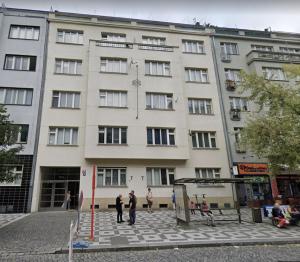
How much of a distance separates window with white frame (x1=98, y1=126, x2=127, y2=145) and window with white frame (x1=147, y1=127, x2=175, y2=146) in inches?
84.9

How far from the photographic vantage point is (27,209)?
17750mm

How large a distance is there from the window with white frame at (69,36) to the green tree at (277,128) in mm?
16310

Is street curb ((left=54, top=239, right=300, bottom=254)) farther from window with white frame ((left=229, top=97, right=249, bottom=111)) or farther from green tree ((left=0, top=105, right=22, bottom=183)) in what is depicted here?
window with white frame ((left=229, top=97, right=249, bottom=111))

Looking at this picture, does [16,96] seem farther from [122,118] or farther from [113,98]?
[122,118]

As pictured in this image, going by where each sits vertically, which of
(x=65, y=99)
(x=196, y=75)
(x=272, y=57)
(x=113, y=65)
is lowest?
(x=65, y=99)

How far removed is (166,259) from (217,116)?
692 inches

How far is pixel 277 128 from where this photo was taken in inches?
590

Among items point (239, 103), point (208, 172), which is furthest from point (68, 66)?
point (239, 103)

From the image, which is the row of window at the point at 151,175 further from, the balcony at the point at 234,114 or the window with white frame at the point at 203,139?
the balcony at the point at 234,114

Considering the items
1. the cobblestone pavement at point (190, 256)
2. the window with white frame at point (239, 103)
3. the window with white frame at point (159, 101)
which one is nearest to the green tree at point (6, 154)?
the cobblestone pavement at point (190, 256)

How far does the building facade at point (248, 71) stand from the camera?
21.4 metres

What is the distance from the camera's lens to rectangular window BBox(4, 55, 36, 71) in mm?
21109

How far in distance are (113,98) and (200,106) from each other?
27.4ft

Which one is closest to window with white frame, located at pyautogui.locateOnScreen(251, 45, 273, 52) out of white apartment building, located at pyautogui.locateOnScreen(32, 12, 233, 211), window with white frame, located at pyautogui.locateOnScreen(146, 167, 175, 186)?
white apartment building, located at pyautogui.locateOnScreen(32, 12, 233, 211)
